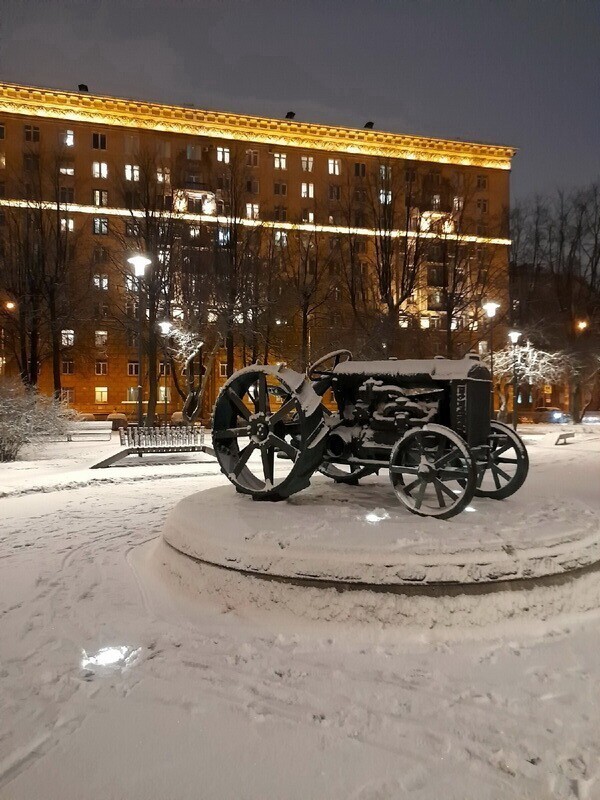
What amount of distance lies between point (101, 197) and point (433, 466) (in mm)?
45460

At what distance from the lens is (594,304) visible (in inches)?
1681

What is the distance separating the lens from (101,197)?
45031 millimetres

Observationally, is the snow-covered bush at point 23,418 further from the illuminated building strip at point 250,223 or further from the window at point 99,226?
the window at point 99,226

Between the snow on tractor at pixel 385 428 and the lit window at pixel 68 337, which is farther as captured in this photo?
the lit window at pixel 68 337

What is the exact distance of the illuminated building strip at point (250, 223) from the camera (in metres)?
35.4

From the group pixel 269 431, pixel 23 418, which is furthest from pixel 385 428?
pixel 23 418

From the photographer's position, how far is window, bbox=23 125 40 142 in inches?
1724

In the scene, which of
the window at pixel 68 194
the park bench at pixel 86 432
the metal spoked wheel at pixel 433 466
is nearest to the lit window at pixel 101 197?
the window at pixel 68 194

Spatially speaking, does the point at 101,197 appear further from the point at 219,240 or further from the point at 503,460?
the point at 503,460

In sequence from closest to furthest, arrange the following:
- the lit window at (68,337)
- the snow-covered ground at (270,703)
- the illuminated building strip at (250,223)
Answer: the snow-covered ground at (270,703) < the illuminated building strip at (250,223) < the lit window at (68,337)

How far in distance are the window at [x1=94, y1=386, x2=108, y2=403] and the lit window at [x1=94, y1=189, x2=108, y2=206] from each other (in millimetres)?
14004

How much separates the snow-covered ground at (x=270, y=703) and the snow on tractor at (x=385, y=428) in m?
1.71

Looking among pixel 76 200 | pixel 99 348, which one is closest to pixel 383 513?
pixel 99 348

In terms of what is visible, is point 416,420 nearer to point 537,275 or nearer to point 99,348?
point 99,348
